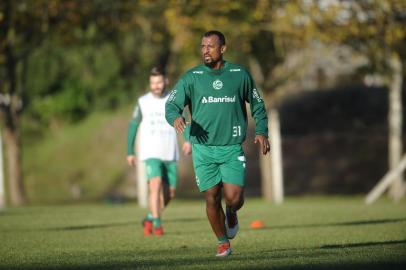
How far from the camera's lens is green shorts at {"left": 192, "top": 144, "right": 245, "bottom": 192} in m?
11.4

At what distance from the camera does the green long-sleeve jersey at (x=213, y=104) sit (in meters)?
11.4

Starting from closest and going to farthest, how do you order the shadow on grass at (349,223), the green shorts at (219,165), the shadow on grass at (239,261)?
1. the shadow on grass at (239,261)
2. the green shorts at (219,165)
3. the shadow on grass at (349,223)

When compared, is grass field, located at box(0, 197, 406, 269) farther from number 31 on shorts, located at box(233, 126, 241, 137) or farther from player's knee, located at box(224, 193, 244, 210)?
number 31 on shorts, located at box(233, 126, 241, 137)

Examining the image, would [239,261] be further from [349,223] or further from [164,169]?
[349,223]

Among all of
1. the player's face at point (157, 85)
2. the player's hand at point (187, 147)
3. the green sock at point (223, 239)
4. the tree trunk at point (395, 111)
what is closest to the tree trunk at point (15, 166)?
the tree trunk at point (395, 111)

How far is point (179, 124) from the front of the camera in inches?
437

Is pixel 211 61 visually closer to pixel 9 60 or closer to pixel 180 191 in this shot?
pixel 9 60

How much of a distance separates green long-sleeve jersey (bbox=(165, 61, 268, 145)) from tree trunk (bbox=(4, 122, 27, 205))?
2235 centimetres

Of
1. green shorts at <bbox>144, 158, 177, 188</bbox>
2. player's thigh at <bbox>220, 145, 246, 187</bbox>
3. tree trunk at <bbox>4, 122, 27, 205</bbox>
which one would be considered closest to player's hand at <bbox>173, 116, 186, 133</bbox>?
player's thigh at <bbox>220, 145, 246, 187</bbox>

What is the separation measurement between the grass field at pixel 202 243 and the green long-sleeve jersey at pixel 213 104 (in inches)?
50.7

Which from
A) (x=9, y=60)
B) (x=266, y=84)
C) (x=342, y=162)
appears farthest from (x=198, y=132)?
(x=342, y=162)

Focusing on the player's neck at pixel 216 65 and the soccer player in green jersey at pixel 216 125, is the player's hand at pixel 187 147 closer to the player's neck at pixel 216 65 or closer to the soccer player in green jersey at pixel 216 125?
the soccer player in green jersey at pixel 216 125

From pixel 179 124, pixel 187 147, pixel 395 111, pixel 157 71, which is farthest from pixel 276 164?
pixel 179 124

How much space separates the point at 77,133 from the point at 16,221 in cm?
3095
